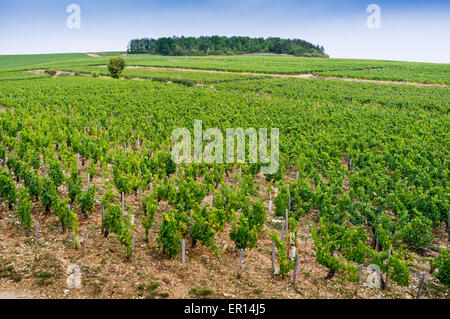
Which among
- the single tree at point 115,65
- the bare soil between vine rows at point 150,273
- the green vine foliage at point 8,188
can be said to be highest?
the single tree at point 115,65

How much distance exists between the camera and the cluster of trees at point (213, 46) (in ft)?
479

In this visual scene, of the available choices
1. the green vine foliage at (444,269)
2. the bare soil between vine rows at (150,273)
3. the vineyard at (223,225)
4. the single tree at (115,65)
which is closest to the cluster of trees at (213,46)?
the single tree at (115,65)

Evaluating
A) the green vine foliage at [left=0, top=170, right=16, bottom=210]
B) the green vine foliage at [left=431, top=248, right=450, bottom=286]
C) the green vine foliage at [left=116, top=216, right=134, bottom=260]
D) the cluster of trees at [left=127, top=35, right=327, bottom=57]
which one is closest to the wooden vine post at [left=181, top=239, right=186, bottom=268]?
the green vine foliage at [left=116, top=216, right=134, bottom=260]

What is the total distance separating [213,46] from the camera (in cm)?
15312

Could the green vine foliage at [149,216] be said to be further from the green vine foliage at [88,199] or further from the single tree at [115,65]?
the single tree at [115,65]

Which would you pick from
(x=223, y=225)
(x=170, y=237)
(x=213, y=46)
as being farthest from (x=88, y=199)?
(x=213, y=46)

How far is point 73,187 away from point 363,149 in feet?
52.3

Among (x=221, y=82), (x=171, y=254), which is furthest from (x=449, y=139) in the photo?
(x=221, y=82)

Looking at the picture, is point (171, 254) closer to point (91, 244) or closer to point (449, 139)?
point (91, 244)

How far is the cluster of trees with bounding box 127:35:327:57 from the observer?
146000 millimetres

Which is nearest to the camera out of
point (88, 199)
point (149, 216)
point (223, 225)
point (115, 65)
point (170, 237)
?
point (170, 237)

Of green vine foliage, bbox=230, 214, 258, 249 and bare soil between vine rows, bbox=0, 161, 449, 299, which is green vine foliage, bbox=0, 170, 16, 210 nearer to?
bare soil between vine rows, bbox=0, 161, 449, 299

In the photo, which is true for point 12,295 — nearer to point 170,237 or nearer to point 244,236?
point 170,237

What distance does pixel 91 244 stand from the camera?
9.79 metres
